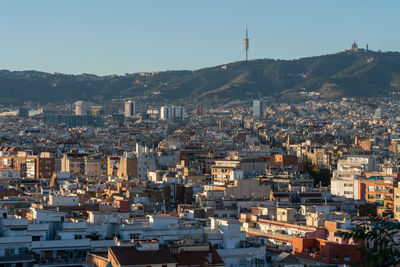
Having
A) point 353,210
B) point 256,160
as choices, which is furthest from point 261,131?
point 353,210

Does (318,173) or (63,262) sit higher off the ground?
(63,262)

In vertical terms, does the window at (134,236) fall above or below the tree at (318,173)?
above

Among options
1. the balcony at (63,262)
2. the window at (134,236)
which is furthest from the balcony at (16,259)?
the window at (134,236)

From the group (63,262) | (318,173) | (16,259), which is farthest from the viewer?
(318,173)

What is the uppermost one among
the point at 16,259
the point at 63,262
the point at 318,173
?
the point at 16,259

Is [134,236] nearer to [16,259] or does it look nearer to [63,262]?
[63,262]

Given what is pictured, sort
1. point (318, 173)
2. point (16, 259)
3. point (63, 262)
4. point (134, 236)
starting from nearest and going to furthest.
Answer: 1. point (16, 259)
2. point (63, 262)
3. point (134, 236)
4. point (318, 173)

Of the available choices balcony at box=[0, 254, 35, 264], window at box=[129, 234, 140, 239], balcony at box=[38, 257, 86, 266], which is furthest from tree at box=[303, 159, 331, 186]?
balcony at box=[0, 254, 35, 264]

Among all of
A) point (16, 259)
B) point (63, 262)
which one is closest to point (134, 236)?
point (63, 262)

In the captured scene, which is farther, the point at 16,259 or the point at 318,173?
the point at 318,173

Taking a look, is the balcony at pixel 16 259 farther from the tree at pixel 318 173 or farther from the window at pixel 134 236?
the tree at pixel 318 173
